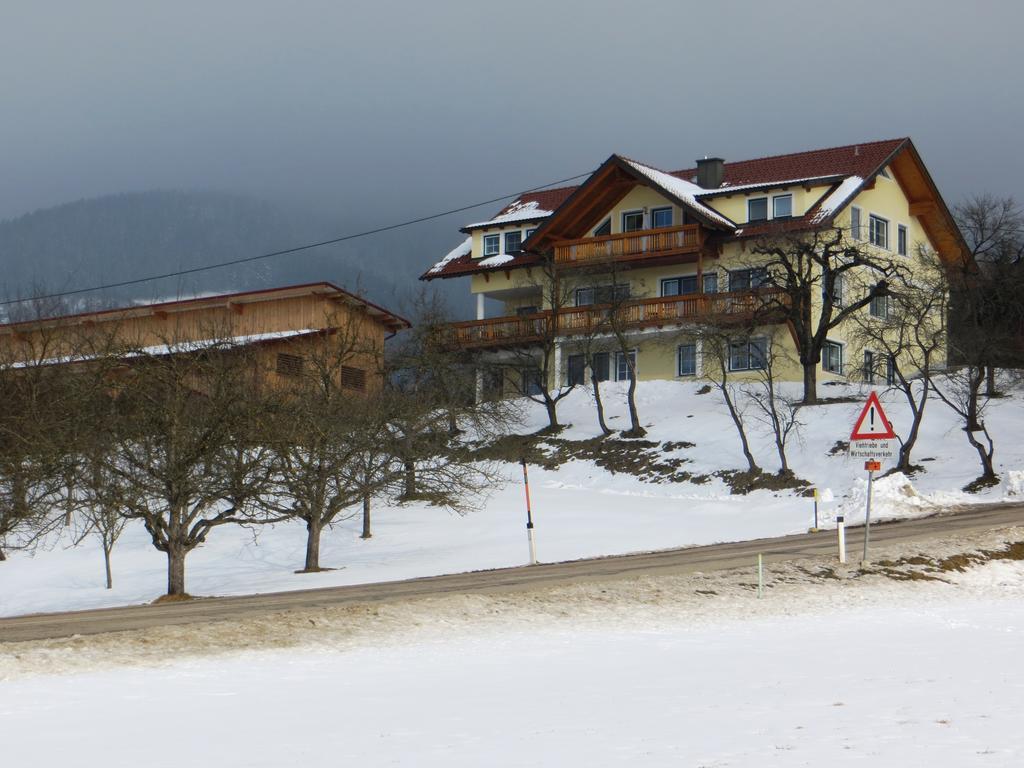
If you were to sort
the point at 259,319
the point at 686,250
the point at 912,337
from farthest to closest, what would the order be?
1. the point at 259,319
2. the point at 912,337
3. the point at 686,250

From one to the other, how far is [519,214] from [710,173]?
978 cm

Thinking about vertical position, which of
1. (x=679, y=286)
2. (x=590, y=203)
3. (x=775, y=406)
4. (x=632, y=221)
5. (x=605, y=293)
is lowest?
(x=775, y=406)

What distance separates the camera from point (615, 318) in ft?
187

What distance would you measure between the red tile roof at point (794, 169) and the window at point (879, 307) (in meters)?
5.91

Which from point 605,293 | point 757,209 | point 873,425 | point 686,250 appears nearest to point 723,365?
point 686,250

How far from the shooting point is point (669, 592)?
73.5 feet

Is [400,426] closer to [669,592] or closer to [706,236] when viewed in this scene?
[669,592]

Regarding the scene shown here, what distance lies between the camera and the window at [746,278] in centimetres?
5544

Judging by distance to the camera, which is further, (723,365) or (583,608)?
(723,365)

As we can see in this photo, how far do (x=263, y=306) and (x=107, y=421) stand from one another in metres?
28.8

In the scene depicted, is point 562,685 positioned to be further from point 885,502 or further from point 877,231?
point 877,231

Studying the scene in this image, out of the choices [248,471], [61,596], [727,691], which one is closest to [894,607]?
[727,691]

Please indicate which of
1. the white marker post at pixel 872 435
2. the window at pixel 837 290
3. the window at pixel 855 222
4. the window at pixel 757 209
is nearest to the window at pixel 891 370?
the window at pixel 837 290

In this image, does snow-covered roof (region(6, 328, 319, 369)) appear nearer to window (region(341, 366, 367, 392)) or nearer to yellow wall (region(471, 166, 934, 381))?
window (region(341, 366, 367, 392))
